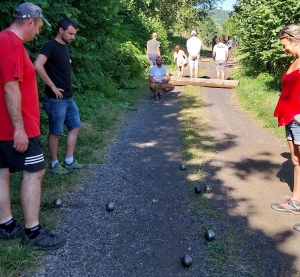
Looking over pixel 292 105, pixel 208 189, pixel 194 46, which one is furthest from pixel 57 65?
pixel 194 46

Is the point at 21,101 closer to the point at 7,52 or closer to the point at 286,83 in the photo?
the point at 7,52

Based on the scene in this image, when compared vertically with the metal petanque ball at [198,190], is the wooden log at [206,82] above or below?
above

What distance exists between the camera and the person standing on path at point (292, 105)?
13.3 ft

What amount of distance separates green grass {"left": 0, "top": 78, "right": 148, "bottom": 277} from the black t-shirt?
1.30 meters

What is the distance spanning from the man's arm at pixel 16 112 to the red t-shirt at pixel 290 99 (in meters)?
3.01

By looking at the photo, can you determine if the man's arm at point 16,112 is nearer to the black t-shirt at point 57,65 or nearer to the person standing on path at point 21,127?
the person standing on path at point 21,127

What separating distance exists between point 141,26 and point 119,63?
768cm

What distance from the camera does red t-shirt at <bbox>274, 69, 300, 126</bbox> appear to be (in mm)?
4086

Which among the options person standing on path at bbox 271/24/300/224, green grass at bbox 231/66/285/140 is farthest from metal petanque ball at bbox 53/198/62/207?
green grass at bbox 231/66/285/140

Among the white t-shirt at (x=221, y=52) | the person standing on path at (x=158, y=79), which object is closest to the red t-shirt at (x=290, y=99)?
the person standing on path at (x=158, y=79)

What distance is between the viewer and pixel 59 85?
504 centimetres

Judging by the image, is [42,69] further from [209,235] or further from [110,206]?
[209,235]

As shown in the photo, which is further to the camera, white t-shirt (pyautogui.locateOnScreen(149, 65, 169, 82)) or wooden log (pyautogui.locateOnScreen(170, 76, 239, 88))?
wooden log (pyautogui.locateOnScreen(170, 76, 239, 88))

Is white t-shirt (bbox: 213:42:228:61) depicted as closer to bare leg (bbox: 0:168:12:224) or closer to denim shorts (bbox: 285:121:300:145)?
denim shorts (bbox: 285:121:300:145)
